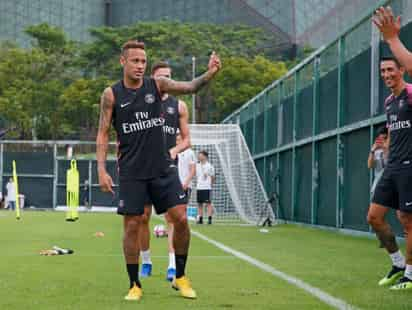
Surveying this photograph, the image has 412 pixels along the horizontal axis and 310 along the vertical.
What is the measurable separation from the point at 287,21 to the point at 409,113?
81.2 meters

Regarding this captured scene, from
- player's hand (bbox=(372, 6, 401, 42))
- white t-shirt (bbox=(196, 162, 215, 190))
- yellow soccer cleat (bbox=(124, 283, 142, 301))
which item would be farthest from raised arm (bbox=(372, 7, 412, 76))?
white t-shirt (bbox=(196, 162, 215, 190))

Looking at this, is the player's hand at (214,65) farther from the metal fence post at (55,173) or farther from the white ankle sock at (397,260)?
the metal fence post at (55,173)

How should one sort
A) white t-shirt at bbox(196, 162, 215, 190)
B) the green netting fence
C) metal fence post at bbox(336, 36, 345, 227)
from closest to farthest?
the green netting fence
metal fence post at bbox(336, 36, 345, 227)
white t-shirt at bbox(196, 162, 215, 190)

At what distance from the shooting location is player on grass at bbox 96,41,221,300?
7543 millimetres

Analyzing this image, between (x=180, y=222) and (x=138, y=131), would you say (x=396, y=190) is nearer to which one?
(x=180, y=222)

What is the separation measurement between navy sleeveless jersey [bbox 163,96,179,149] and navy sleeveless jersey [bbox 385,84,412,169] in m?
1.99

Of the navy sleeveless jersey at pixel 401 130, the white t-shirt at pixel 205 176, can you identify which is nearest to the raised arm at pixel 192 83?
the navy sleeveless jersey at pixel 401 130

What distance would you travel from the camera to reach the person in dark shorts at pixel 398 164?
26.7 feet

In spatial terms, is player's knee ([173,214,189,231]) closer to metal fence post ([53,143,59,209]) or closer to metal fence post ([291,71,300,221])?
metal fence post ([291,71,300,221])

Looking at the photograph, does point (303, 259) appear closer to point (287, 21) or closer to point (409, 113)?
point (409, 113)

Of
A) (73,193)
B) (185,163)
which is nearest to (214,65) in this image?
(185,163)

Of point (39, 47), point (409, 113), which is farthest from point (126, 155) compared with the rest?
point (39, 47)

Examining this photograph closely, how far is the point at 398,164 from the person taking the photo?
823cm

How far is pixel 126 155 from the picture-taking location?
7605mm
